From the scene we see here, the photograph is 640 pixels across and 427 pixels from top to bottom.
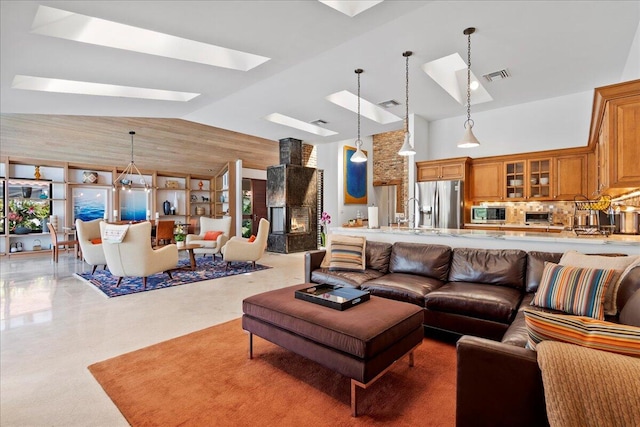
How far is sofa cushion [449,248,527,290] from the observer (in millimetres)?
2988

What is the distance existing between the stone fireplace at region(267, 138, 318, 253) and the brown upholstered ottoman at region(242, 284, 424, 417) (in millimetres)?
5652

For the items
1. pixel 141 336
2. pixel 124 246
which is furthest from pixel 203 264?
pixel 141 336

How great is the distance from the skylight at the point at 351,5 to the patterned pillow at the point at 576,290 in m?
2.64

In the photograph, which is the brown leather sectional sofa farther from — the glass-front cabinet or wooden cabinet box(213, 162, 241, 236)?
wooden cabinet box(213, 162, 241, 236)

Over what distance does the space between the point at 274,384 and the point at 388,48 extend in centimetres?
354

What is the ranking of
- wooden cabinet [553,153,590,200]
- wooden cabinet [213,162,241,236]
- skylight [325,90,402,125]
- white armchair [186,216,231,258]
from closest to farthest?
wooden cabinet [553,153,590,200] < skylight [325,90,402,125] < white armchair [186,216,231,258] < wooden cabinet [213,162,241,236]

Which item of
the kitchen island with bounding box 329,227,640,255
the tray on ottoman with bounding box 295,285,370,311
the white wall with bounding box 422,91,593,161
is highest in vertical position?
the white wall with bounding box 422,91,593,161

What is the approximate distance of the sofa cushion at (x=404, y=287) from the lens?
115 inches

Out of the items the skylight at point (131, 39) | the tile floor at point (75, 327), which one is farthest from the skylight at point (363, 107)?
the tile floor at point (75, 327)

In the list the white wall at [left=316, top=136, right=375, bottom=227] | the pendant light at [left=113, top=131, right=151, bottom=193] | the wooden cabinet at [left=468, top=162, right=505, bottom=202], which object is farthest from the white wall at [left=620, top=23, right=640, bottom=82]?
the pendant light at [left=113, top=131, right=151, bottom=193]

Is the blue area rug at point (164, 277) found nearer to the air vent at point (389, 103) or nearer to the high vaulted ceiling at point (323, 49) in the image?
the high vaulted ceiling at point (323, 49)

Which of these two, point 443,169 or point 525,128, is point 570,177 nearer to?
point 525,128

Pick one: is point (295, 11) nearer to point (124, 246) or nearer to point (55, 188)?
point (124, 246)

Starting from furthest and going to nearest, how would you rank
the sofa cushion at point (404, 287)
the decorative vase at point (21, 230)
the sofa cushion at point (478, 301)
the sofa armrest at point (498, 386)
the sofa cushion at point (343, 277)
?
1. the decorative vase at point (21, 230)
2. the sofa cushion at point (343, 277)
3. the sofa cushion at point (404, 287)
4. the sofa cushion at point (478, 301)
5. the sofa armrest at point (498, 386)
